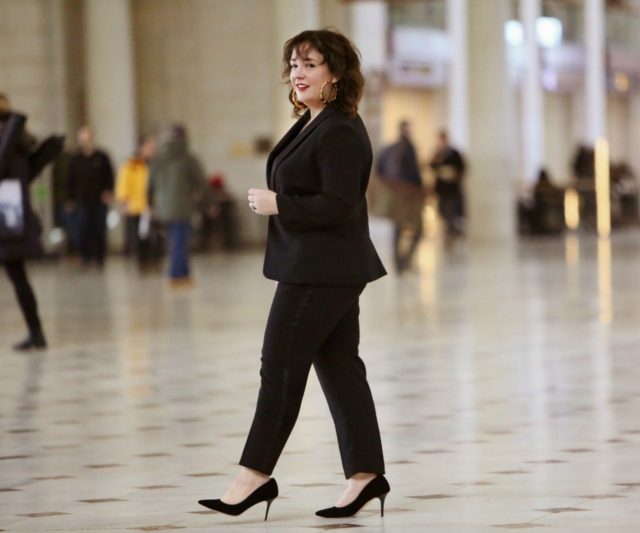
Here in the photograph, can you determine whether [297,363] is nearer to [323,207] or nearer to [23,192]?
[323,207]

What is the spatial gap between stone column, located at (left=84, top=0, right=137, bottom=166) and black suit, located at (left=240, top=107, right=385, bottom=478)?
74.9 feet

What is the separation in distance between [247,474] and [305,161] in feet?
3.19

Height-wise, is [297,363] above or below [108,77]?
below

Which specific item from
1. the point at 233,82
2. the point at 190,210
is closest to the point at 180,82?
the point at 233,82

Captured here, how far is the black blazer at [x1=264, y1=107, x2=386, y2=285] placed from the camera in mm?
5227

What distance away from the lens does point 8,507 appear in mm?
5781

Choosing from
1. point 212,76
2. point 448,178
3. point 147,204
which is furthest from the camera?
point 212,76

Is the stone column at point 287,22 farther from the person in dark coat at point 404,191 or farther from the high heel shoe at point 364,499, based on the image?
the high heel shoe at point 364,499

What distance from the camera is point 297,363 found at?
17.5ft

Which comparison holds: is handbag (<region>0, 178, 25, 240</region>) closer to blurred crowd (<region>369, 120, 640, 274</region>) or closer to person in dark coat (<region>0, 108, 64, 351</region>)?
person in dark coat (<region>0, 108, 64, 351</region>)

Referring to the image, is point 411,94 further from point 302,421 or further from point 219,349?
point 302,421

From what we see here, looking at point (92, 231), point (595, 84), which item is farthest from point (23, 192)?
point (595, 84)

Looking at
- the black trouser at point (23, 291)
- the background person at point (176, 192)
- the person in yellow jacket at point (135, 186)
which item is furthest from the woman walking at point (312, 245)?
Answer: the person in yellow jacket at point (135, 186)

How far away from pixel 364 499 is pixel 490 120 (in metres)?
25.4
